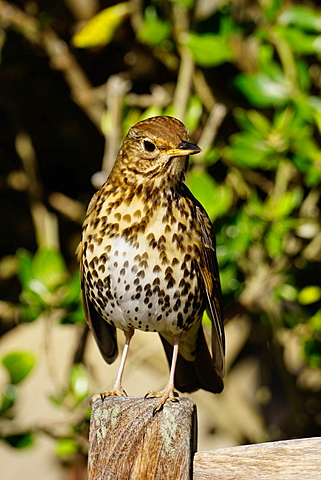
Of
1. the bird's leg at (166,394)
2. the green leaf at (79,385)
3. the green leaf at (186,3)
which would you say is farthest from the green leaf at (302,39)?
the green leaf at (79,385)

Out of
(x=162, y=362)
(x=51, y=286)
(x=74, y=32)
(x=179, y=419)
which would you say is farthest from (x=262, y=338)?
(x=179, y=419)

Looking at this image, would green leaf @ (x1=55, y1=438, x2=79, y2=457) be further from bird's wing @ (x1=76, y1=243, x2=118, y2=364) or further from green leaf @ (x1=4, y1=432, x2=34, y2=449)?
bird's wing @ (x1=76, y1=243, x2=118, y2=364)

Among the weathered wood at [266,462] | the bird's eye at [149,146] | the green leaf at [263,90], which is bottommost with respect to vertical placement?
the weathered wood at [266,462]

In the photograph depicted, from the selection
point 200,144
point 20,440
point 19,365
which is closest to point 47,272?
point 19,365

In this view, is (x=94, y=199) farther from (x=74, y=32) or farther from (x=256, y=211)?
(x=74, y=32)

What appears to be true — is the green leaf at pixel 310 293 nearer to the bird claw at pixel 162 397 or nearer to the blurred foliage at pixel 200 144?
the blurred foliage at pixel 200 144

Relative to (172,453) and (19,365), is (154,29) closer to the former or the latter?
(19,365)
